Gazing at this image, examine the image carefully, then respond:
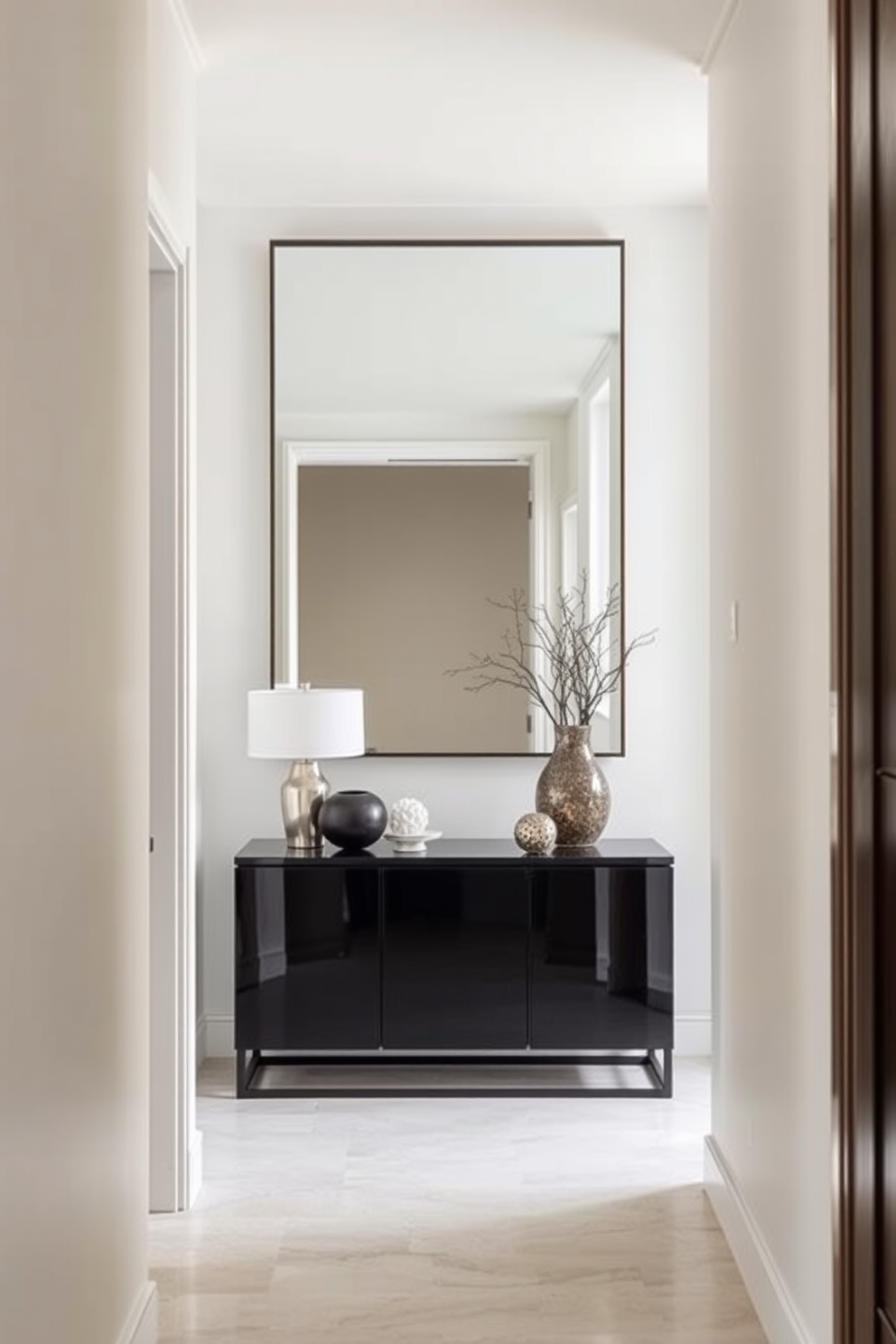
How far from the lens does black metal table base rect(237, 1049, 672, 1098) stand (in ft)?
14.8

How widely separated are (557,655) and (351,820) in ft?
2.99

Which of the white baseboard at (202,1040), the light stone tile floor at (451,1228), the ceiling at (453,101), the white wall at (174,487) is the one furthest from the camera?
the white baseboard at (202,1040)

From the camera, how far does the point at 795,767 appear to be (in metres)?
2.63

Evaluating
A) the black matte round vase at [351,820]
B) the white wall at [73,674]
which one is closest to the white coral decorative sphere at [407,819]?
the black matte round vase at [351,820]

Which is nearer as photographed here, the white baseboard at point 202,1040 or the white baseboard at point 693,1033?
the white baseboard at point 202,1040

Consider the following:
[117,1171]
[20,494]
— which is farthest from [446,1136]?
[20,494]

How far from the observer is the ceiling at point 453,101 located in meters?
3.47

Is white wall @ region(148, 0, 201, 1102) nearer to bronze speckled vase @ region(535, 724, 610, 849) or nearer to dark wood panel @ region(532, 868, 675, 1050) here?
dark wood panel @ region(532, 868, 675, 1050)

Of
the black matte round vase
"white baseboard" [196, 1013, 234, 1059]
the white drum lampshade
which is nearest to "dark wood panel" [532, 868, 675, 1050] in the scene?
the black matte round vase

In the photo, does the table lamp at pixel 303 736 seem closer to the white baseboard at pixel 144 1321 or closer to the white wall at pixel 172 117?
the white wall at pixel 172 117

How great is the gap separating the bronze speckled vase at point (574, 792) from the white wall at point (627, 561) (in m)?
0.32

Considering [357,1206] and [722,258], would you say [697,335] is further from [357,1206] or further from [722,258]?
[357,1206]

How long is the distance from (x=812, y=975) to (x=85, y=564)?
136cm

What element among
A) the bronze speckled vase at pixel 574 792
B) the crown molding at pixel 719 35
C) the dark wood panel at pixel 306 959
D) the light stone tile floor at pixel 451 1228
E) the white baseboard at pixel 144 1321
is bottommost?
the light stone tile floor at pixel 451 1228
